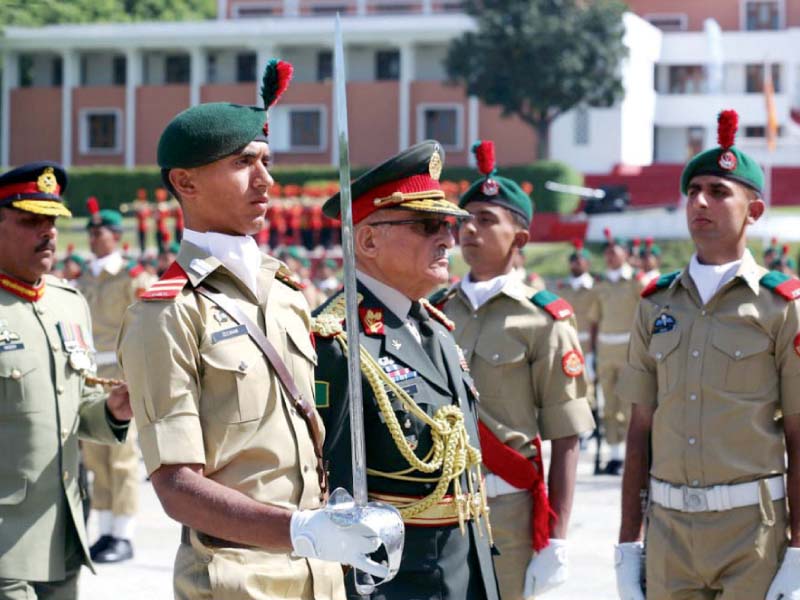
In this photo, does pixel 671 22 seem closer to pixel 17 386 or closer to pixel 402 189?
pixel 17 386

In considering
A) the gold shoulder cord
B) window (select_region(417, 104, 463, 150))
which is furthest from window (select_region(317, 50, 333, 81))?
the gold shoulder cord

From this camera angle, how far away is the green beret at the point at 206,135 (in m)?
3.51

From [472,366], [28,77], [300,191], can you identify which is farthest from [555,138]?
[472,366]

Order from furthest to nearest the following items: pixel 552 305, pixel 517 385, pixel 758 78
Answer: pixel 758 78
pixel 552 305
pixel 517 385

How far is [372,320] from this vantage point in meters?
4.45

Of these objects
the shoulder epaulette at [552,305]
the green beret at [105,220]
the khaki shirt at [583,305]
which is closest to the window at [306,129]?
the khaki shirt at [583,305]

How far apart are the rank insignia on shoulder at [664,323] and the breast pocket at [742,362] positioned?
0.69 ft

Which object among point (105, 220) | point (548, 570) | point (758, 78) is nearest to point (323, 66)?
point (758, 78)

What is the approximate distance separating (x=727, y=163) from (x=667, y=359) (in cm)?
76

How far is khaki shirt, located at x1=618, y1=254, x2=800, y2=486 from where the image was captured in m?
5.18

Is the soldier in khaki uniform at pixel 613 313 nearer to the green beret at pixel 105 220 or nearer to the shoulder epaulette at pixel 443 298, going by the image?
the green beret at pixel 105 220

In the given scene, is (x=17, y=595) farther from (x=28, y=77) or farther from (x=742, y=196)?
(x=28, y=77)

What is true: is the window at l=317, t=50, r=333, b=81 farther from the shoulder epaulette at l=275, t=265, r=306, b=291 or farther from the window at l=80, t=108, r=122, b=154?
the shoulder epaulette at l=275, t=265, r=306, b=291

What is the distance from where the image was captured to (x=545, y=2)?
43812 mm
